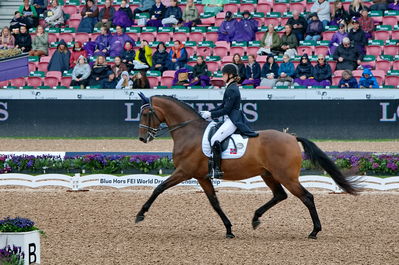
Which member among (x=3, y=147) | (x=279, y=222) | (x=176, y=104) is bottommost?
(x=3, y=147)

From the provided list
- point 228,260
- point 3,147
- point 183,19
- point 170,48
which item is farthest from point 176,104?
point 183,19

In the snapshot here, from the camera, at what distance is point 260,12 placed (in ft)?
87.2

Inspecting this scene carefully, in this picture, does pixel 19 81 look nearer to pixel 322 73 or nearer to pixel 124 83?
pixel 124 83

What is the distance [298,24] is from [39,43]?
8430 millimetres

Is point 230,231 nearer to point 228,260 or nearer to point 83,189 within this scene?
point 228,260

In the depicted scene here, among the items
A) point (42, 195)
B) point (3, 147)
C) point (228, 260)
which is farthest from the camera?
point (3, 147)

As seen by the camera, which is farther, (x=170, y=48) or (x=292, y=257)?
(x=170, y=48)

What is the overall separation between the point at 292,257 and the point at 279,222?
9.27ft

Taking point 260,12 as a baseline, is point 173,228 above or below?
→ below

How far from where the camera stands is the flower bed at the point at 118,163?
57.9ft

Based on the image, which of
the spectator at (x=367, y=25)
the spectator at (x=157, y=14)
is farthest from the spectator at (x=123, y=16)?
the spectator at (x=367, y=25)

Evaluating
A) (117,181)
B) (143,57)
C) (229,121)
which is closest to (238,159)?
(229,121)

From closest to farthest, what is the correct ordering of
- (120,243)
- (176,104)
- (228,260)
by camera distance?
(228,260)
(120,243)
(176,104)

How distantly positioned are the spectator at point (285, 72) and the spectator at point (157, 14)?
17.1 ft
